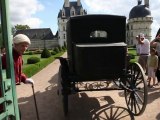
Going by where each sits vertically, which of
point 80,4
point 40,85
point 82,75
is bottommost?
point 40,85

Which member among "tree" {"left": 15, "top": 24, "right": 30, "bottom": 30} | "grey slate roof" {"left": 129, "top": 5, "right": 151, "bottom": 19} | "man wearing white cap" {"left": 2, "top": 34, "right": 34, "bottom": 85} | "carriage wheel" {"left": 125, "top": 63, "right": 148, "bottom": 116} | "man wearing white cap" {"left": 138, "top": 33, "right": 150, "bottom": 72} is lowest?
"carriage wheel" {"left": 125, "top": 63, "right": 148, "bottom": 116}

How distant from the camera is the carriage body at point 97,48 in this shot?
549 cm

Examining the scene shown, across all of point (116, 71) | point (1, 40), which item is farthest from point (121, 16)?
point (1, 40)

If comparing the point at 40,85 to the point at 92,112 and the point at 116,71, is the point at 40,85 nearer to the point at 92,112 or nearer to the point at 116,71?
the point at 92,112

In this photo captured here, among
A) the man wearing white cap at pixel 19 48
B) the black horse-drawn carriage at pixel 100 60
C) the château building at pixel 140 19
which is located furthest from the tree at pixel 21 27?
the man wearing white cap at pixel 19 48

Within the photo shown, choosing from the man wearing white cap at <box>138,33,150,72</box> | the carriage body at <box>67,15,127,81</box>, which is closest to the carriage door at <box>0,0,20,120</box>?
the carriage body at <box>67,15,127,81</box>

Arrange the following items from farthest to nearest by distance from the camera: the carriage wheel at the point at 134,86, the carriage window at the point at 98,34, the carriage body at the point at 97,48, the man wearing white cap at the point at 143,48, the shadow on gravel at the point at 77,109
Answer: the man wearing white cap at the point at 143,48, the carriage window at the point at 98,34, the shadow on gravel at the point at 77,109, the carriage wheel at the point at 134,86, the carriage body at the point at 97,48

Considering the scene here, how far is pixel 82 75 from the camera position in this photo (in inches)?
223

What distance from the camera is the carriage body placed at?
549 centimetres

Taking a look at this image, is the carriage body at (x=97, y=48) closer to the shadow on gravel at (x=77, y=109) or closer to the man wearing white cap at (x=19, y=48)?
the shadow on gravel at (x=77, y=109)

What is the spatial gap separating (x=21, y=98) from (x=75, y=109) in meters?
2.10

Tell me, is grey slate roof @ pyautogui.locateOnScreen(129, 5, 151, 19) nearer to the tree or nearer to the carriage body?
the tree

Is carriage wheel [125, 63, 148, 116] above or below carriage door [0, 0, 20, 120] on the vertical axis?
below

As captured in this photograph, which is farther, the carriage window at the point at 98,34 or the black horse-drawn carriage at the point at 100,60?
the carriage window at the point at 98,34
